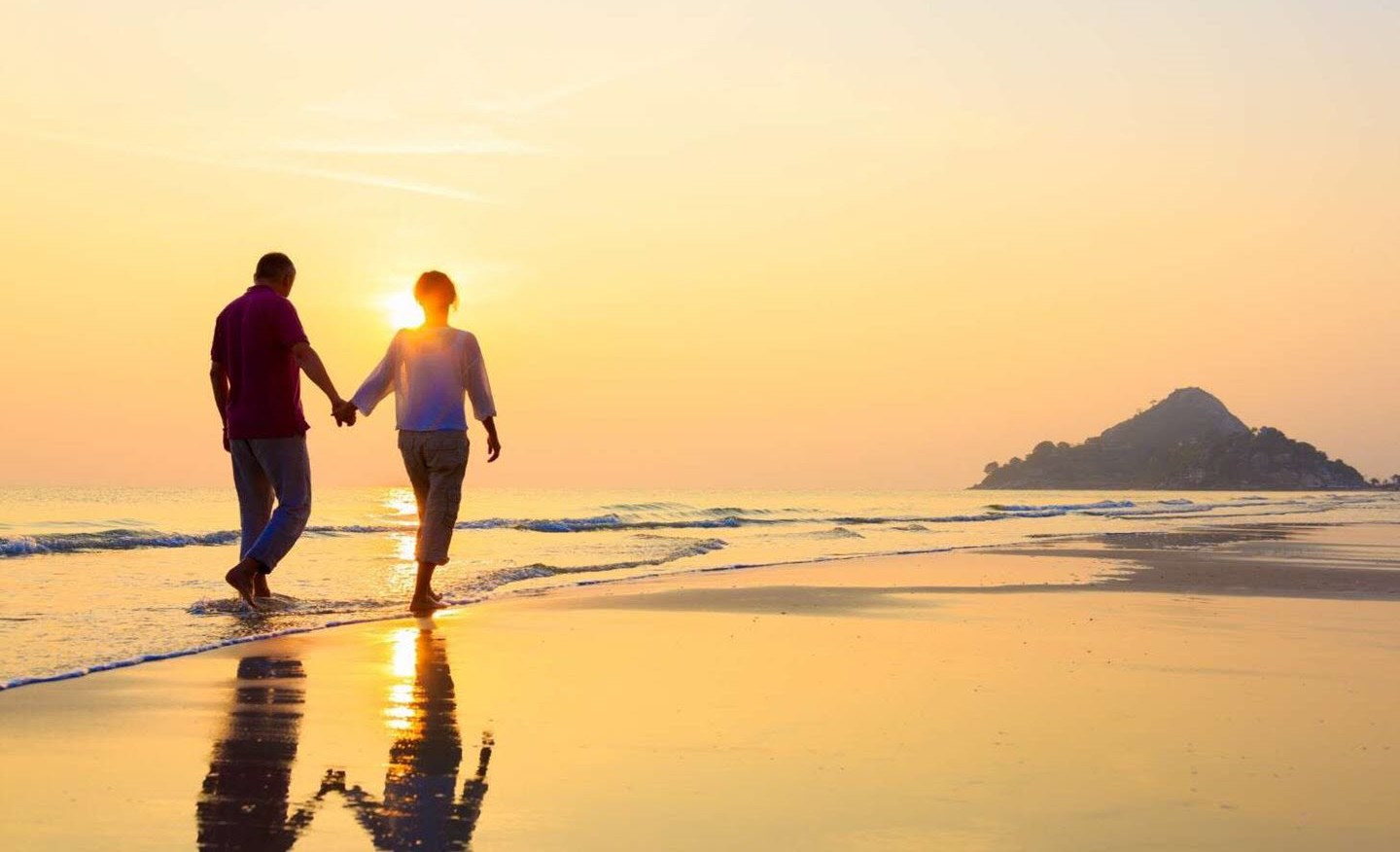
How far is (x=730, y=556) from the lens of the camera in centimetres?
1712

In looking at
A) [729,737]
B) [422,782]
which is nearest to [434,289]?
[729,737]

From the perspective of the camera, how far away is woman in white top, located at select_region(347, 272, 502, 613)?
387 inches

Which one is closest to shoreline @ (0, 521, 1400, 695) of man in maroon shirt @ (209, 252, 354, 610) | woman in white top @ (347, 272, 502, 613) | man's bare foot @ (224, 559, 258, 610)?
woman in white top @ (347, 272, 502, 613)

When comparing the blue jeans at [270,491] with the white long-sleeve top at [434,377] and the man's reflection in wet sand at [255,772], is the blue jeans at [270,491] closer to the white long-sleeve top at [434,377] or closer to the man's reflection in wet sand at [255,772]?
the white long-sleeve top at [434,377]

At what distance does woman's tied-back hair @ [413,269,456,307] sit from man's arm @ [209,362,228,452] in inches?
56.6

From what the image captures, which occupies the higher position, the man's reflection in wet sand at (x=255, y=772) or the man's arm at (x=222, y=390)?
the man's arm at (x=222, y=390)

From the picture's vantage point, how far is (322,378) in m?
9.41

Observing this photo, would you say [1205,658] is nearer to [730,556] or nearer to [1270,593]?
[1270,593]

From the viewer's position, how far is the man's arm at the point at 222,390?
9797 mm

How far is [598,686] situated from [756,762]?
5.38 feet

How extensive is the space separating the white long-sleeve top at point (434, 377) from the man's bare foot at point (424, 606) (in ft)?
3.93

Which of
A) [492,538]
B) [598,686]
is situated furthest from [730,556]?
[598,686]

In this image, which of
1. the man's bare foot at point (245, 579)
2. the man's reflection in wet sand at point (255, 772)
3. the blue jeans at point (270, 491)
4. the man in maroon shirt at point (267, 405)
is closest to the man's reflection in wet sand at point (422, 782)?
the man's reflection in wet sand at point (255, 772)

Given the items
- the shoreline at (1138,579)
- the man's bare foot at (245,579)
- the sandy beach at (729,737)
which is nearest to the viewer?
the sandy beach at (729,737)
